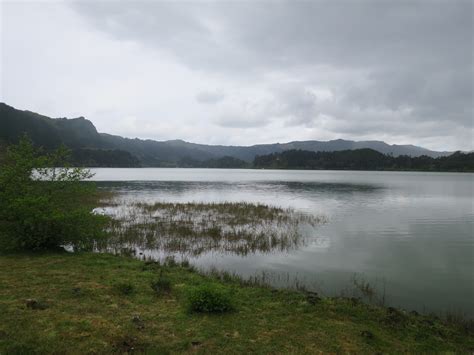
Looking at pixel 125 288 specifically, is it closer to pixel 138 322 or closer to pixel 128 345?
pixel 138 322

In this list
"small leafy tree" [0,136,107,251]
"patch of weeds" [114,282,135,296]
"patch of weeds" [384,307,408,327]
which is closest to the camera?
"patch of weeds" [384,307,408,327]

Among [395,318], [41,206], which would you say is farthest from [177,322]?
[41,206]

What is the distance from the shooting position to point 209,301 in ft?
33.1

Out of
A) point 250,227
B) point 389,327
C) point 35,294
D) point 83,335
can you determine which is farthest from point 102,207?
point 389,327

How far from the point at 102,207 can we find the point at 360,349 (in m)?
40.4

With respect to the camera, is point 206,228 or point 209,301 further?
point 206,228

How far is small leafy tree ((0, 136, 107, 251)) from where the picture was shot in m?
15.8

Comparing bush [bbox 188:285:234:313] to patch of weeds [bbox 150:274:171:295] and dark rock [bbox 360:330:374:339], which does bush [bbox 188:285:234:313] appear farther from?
dark rock [bbox 360:330:374:339]

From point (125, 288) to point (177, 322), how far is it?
341 centimetres

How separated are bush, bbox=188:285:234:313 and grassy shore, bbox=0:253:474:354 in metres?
0.28

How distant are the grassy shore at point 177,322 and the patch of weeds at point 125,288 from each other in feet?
0.12

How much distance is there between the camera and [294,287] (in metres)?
15.0

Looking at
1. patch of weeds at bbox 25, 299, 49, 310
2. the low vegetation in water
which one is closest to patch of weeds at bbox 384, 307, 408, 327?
patch of weeds at bbox 25, 299, 49, 310

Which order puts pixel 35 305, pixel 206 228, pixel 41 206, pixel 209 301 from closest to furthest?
1. pixel 35 305
2. pixel 209 301
3. pixel 41 206
4. pixel 206 228
